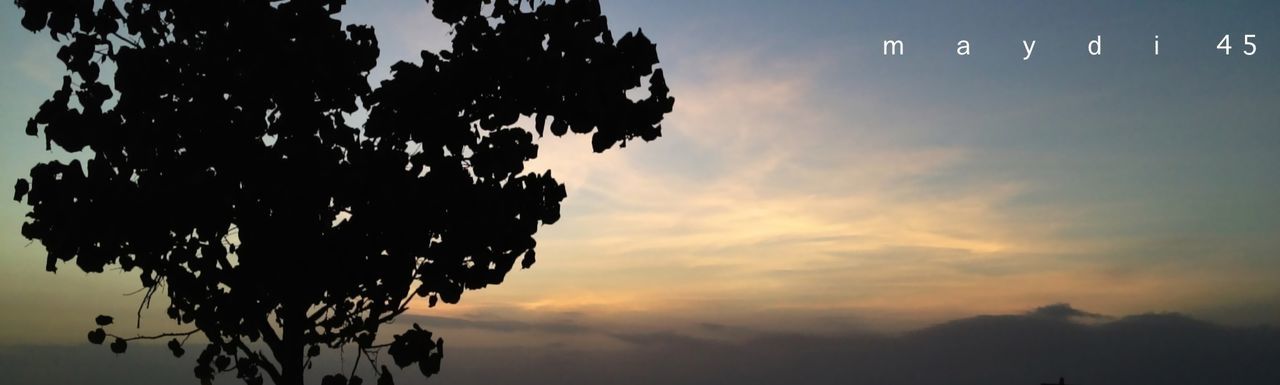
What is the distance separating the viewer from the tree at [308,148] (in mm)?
16344

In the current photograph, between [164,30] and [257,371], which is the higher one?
[164,30]

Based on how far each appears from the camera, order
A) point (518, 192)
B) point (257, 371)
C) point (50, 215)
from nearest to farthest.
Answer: point (50, 215) → point (518, 192) → point (257, 371)

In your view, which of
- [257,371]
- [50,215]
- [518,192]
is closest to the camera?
[50,215]

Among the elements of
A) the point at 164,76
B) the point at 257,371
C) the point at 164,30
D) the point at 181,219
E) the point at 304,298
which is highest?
the point at 164,30

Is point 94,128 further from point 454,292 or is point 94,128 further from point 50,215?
point 454,292

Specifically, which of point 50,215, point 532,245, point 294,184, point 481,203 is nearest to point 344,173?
point 294,184

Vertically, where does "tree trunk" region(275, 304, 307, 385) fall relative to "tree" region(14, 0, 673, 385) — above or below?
below

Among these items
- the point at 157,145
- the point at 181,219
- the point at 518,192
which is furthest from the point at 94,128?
the point at 518,192

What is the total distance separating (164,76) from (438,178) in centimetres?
482

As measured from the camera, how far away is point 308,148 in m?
16.8

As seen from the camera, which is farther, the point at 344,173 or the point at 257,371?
the point at 257,371

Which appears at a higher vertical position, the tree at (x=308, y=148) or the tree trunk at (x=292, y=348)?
the tree at (x=308, y=148)

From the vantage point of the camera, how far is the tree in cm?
1634

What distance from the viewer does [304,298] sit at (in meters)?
17.1
